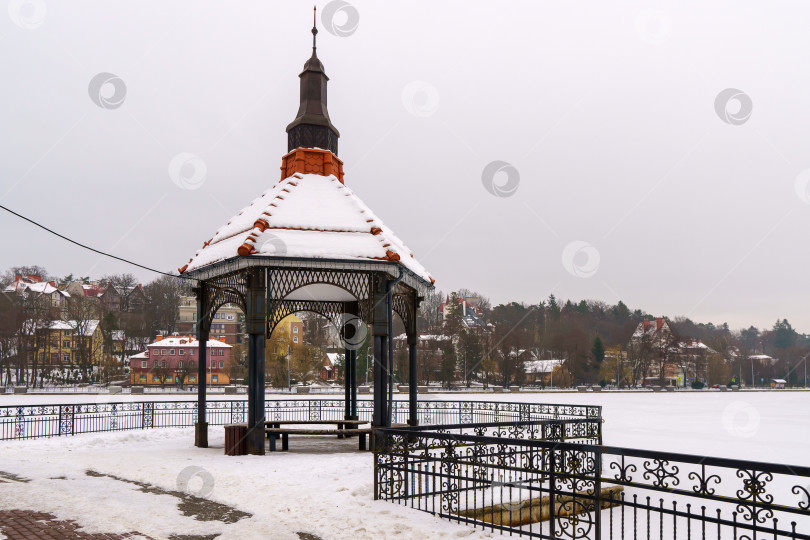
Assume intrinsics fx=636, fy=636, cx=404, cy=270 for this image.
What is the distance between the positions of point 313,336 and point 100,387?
31.1 m

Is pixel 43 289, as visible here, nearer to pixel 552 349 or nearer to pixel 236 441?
pixel 552 349

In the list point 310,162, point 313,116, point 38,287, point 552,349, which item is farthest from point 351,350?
point 38,287

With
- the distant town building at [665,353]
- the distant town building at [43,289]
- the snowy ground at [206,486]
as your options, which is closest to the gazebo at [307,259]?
the snowy ground at [206,486]

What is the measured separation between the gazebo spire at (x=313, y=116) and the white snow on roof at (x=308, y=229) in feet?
3.76

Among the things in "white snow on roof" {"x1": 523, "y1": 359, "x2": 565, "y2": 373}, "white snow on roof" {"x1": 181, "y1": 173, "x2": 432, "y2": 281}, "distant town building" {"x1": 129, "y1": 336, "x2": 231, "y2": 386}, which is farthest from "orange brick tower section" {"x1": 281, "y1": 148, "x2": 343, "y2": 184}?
"white snow on roof" {"x1": 523, "y1": 359, "x2": 565, "y2": 373}

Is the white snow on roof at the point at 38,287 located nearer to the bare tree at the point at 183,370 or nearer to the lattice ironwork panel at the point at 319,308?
the bare tree at the point at 183,370

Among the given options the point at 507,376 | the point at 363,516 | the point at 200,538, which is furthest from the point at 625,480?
the point at 507,376

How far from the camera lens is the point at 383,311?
48.2ft

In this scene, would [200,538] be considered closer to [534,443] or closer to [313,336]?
[534,443]

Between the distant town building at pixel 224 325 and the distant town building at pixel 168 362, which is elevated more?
the distant town building at pixel 224 325

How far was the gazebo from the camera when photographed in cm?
1401

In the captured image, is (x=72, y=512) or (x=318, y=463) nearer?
(x=72, y=512)

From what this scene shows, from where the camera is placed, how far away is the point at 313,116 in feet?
56.8

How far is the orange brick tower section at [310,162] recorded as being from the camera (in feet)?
56.0
